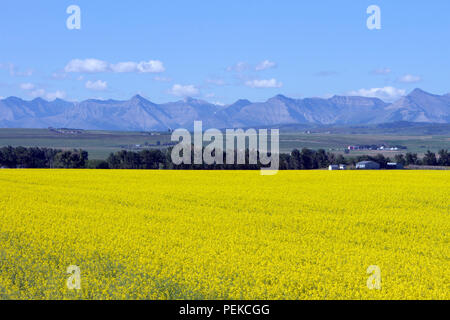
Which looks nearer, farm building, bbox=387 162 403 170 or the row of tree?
farm building, bbox=387 162 403 170

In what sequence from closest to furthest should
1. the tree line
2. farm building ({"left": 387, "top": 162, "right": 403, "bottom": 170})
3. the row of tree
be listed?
farm building ({"left": 387, "top": 162, "right": 403, "bottom": 170})
the tree line
the row of tree

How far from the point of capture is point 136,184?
3388cm

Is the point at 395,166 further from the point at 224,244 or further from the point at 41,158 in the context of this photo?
the point at 224,244

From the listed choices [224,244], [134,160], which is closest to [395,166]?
[134,160]

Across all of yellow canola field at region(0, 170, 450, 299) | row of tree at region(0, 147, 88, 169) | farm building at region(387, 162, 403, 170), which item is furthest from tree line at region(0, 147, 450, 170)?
yellow canola field at region(0, 170, 450, 299)

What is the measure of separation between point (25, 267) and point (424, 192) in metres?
20.9

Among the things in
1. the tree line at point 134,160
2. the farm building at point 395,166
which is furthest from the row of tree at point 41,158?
the farm building at point 395,166

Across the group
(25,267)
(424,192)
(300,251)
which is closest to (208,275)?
(300,251)

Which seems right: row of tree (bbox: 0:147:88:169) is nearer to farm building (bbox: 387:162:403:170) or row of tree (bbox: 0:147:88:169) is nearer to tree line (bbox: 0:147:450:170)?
tree line (bbox: 0:147:450:170)

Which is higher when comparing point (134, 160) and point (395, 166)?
point (134, 160)

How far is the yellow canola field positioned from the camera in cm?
1113

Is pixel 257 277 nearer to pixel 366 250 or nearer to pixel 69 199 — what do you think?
pixel 366 250

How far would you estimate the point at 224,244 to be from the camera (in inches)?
576
